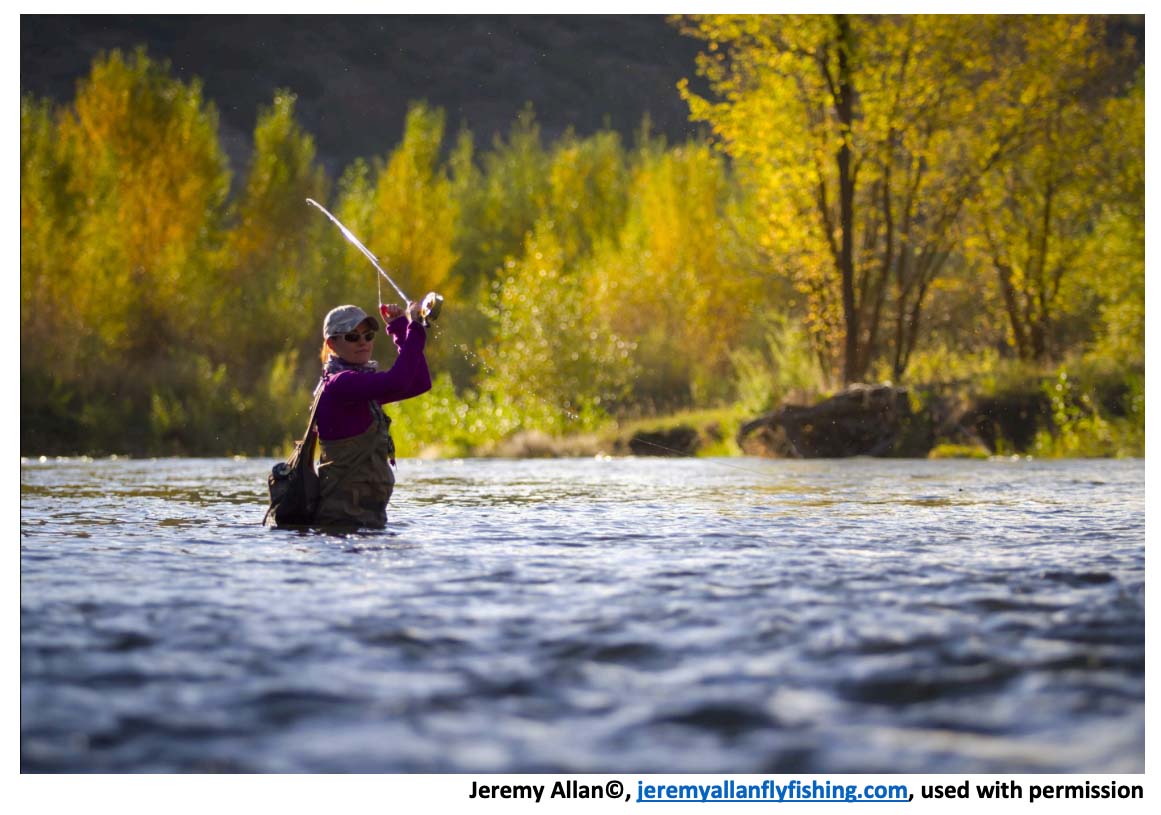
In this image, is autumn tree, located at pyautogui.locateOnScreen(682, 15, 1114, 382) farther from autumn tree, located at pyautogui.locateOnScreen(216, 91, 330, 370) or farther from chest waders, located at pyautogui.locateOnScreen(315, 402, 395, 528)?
autumn tree, located at pyautogui.locateOnScreen(216, 91, 330, 370)

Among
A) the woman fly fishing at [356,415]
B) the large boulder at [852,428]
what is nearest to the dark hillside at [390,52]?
the woman fly fishing at [356,415]

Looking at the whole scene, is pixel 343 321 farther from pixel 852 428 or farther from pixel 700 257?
pixel 700 257

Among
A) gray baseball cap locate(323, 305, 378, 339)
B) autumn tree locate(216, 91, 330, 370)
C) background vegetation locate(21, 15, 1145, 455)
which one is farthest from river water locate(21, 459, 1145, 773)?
autumn tree locate(216, 91, 330, 370)

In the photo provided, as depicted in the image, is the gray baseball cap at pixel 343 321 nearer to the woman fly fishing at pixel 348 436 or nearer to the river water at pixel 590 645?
the woman fly fishing at pixel 348 436

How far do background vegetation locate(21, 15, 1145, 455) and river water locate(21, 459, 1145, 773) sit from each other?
31.2ft

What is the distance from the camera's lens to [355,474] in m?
6.53

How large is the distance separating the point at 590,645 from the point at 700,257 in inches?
853

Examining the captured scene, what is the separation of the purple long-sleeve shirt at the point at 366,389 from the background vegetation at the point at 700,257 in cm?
929

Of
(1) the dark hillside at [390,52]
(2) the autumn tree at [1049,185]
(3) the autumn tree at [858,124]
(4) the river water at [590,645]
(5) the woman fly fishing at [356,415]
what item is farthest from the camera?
(2) the autumn tree at [1049,185]

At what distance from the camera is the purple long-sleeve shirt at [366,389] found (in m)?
6.24

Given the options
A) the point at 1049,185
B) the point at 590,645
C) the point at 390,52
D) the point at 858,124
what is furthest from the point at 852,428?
the point at 590,645

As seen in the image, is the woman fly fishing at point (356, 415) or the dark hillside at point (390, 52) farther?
the dark hillside at point (390, 52)

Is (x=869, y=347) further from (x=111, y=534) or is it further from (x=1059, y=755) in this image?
(x=1059, y=755)

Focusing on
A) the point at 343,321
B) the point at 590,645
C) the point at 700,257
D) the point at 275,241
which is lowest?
the point at 590,645
